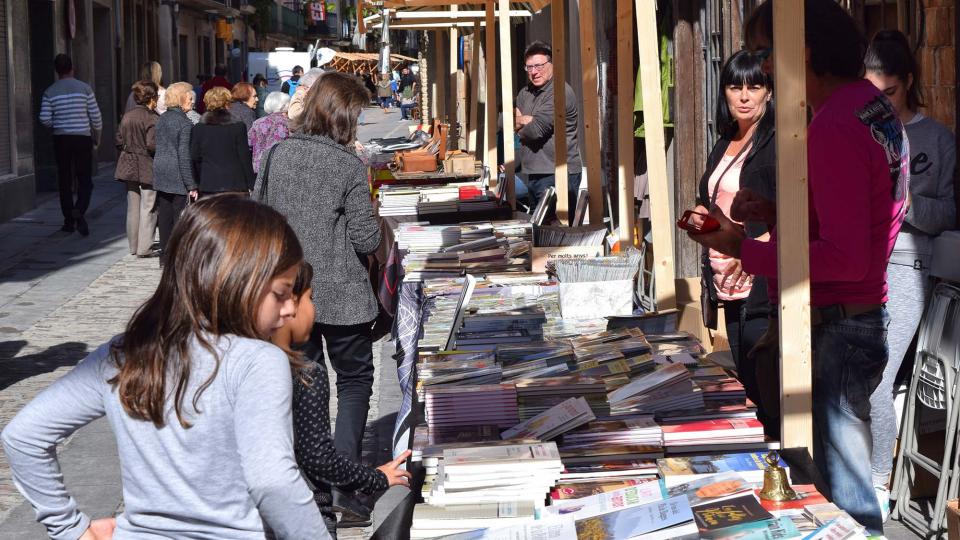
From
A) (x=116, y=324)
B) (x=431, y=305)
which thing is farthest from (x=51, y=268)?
(x=431, y=305)

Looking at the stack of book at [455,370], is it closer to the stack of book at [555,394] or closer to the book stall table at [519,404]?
the book stall table at [519,404]

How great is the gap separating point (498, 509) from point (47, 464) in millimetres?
932

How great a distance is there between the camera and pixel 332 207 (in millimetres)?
5012

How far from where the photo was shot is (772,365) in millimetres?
3701

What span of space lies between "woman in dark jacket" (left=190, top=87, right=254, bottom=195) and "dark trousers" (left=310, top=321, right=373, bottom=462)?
5.50m

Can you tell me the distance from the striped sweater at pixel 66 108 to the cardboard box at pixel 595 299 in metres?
10.5

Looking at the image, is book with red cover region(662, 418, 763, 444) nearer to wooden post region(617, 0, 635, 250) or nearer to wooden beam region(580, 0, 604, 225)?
wooden post region(617, 0, 635, 250)

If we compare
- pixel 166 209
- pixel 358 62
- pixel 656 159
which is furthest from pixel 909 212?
pixel 358 62

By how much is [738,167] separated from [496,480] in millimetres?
2272

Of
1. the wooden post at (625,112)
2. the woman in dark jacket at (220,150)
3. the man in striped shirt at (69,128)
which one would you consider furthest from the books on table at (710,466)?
the man in striped shirt at (69,128)

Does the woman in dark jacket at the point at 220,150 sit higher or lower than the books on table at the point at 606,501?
higher

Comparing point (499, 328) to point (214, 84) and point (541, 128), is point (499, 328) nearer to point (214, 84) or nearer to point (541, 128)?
point (541, 128)

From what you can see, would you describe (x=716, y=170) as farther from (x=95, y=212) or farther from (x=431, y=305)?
(x=95, y=212)

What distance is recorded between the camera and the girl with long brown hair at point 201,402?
224cm
